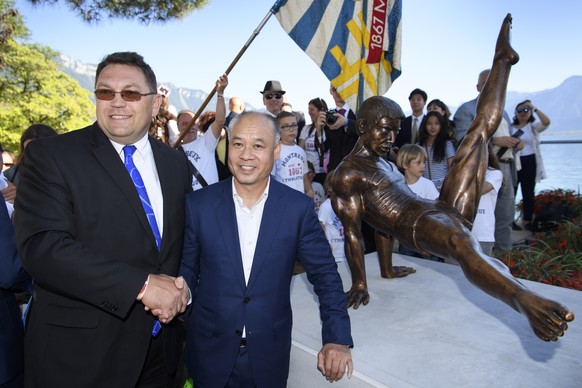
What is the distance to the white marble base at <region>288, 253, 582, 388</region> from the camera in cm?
189

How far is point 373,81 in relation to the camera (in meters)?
4.20

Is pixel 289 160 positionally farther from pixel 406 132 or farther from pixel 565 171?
pixel 565 171

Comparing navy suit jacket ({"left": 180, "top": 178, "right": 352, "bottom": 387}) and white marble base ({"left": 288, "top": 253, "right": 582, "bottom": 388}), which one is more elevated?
navy suit jacket ({"left": 180, "top": 178, "right": 352, "bottom": 387})

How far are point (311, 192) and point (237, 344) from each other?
3.64 m

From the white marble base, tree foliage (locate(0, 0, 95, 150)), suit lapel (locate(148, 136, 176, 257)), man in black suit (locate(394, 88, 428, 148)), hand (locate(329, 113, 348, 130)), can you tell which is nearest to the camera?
suit lapel (locate(148, 136, 176, 257))

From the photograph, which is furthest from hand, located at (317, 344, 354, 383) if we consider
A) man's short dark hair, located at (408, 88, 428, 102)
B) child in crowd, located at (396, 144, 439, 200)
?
man's short dark hair, located at (408, 88, 428, 102)

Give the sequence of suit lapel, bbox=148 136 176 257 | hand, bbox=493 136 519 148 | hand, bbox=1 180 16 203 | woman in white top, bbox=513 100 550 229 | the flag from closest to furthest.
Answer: suit lapel, bbox=148 136 176 257, hand, bbox=1 180 16 203, the flag, hand, bbox=493 136 519 148, woman in white top, bbox=513 100 550 229

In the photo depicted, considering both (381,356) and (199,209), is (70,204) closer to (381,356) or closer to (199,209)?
(199,209)

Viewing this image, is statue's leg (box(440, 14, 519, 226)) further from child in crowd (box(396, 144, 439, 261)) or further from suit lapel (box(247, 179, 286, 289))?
child in crowd (box(396, 144, 439, 261))

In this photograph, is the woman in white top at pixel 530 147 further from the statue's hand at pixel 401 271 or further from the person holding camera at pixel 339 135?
the statue's hand at pixel 401 271

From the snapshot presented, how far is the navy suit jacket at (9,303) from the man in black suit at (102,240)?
9.0 inches

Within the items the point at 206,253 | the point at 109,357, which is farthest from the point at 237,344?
the point at 109,357

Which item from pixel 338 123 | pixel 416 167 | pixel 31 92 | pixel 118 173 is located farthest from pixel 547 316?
pixel 31 92

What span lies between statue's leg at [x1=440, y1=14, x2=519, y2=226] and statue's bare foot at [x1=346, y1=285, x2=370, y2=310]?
76cm
